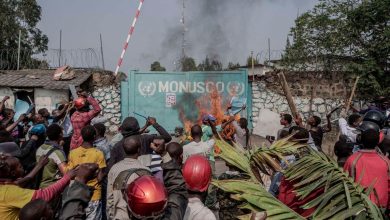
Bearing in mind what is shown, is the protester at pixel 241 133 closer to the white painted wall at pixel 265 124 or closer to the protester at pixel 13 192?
the protester at pixel 13 192

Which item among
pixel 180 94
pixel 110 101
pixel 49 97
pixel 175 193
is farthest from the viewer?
pixel 110 101

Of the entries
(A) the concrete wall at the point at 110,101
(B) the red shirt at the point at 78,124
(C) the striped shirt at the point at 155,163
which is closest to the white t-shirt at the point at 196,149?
(C) the striped shirt at the point at 155,163

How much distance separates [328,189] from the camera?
3.56 metres

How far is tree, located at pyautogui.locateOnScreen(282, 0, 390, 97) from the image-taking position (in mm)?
14781

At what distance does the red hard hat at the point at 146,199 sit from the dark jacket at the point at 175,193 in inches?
8.7

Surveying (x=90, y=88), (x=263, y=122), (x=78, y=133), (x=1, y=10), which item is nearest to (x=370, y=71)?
(x=263, y=122)

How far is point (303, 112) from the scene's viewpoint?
15.4 m

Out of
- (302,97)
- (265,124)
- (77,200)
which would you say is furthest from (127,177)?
(302,97)

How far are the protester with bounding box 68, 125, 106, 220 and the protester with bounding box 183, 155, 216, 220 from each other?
1909mm

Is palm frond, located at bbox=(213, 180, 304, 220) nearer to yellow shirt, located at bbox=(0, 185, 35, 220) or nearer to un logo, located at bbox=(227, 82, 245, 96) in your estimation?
yellow shirt, located at bbox=(0, 185, 35, 220)

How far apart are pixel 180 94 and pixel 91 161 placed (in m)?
10.4

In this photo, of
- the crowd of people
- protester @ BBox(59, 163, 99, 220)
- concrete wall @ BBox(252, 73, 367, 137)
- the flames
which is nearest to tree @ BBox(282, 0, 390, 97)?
concrete wall @ BBox(252, 73, 367, 137)

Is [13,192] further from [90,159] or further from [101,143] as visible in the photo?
[101,143]

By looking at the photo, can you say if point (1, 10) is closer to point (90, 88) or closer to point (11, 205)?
point (90, 88)
